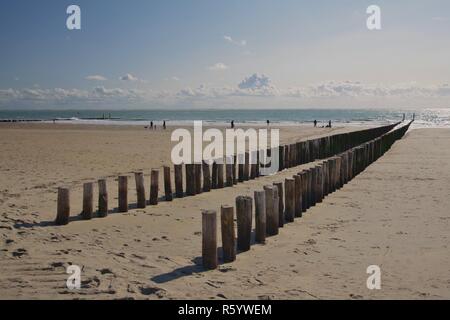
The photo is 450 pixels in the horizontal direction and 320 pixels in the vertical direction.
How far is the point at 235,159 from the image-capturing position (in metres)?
13.0

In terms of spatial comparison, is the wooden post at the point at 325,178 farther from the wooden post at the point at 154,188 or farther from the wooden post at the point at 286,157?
the wooden post at the point at 286,157

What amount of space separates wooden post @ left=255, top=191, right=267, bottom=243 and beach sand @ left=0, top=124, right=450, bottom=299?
168mm

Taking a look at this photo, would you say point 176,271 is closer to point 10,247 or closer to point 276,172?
point 10,247

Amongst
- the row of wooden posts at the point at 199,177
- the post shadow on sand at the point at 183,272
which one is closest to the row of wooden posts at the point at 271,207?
the post shadow on sand at the point at 183,272

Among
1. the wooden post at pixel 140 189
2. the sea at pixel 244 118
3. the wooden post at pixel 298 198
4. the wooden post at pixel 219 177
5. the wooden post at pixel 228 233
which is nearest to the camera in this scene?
the wooden post at pixel 228 233

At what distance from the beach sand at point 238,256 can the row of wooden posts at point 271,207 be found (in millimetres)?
198

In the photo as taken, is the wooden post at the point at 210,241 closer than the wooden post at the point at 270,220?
Yes

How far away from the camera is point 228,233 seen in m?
6.20

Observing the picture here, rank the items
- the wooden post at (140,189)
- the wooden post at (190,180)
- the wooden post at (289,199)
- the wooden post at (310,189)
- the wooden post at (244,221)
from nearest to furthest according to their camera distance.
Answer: the wooden post at (244,221) → the wooden post at (289,199) → the wooden post at (140,189) → the wooden post at (310,189) → the wooden post at (190,180)

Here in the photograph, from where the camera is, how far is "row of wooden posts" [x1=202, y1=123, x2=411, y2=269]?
593 centimetres

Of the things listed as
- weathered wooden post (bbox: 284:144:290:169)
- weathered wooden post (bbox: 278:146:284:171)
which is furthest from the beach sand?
weathered wooden post (bbox: 284:144:290:169)

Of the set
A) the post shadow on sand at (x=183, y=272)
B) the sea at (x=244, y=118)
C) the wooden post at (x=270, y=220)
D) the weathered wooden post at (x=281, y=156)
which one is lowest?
the post shadow on sand at (x=183, y=272)

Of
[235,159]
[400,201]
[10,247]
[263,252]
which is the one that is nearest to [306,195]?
Answer: [400,201]

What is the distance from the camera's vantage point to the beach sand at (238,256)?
17.0ft
